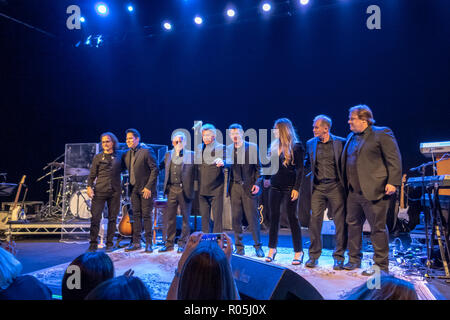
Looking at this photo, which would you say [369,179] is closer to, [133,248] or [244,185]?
[244,185]

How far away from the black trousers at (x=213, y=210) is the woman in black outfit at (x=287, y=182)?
0.79m

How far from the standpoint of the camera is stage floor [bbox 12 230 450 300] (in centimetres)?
290

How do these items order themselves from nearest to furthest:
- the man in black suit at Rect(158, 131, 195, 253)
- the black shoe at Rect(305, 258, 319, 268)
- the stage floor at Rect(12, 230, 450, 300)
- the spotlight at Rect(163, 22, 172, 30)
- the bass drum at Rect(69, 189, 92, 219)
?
the stage floor at Rect(12, 230, 450, 300)
the black shoe at Rect(305, 258, 319, 268)
the man in black suit at Rect(158, 131, 195, 253)
the bass drum at Rect(69, 189, 92, 219)
the spotlight at Rect(163, 22, 172, 30)

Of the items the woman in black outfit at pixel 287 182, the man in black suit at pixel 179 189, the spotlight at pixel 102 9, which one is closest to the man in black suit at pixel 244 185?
the woman in black outfit at pixel 287 182

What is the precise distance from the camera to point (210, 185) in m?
4.49

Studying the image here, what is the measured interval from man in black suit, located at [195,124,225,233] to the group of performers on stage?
0.6 inches

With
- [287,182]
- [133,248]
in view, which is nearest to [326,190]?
[287,182]

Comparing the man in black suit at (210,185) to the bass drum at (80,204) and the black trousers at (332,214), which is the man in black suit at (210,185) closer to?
the black trousers at (332,214)

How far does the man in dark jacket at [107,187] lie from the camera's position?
4949mm

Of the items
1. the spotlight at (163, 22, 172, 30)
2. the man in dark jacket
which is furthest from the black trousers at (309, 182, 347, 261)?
the spotlight at (163, 22, 172, 30)

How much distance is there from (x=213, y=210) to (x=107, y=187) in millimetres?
1748

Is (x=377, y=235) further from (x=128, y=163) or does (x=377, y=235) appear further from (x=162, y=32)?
(x=162, y=32)

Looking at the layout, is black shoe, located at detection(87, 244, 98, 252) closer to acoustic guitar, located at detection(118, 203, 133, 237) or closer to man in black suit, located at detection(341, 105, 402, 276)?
acoustic guitar, located at detection(118, 203, 133, 237)
